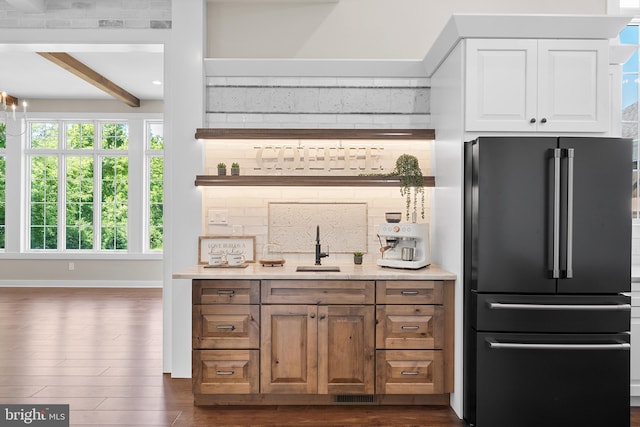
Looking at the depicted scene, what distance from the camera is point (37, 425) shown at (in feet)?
9.84

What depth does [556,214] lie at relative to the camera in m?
2.79

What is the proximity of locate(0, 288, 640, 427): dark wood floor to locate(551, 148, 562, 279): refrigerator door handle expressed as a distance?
1143 mm

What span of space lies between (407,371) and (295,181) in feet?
5.35

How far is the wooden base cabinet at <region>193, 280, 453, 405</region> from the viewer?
3.15m

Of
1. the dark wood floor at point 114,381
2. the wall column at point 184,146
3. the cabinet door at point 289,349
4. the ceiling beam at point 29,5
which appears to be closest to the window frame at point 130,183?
the dark wood floor at point 114,381

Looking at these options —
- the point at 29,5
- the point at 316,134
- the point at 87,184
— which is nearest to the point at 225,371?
A: the point at 316,134

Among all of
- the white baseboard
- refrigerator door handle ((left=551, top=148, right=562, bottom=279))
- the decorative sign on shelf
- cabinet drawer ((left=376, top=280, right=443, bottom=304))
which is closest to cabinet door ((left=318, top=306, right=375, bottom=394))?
cabinet drawer ((left=376, top=280, right=443, bottom=304))

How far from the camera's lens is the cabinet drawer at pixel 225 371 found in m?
3.15

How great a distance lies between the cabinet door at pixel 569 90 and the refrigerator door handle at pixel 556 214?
30cm

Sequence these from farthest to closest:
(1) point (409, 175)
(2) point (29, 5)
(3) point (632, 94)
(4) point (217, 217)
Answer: (3) point (632, 94) → (4) point (217, 217) → (2) point (29, 5) → (1) point (409, 175)

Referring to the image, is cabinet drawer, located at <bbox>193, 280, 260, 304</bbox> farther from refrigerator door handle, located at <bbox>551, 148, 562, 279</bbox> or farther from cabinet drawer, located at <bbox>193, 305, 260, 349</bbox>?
refrigerator door handle, located at <bbox>551, 148, 562, 279</bbox>

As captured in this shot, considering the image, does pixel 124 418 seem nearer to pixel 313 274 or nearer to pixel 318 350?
pixel 318 350

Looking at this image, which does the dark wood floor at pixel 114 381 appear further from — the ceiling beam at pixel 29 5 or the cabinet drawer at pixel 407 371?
the ceiling beam at pixel 29 5

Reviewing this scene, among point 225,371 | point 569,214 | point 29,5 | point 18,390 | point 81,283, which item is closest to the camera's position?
point 569,214
